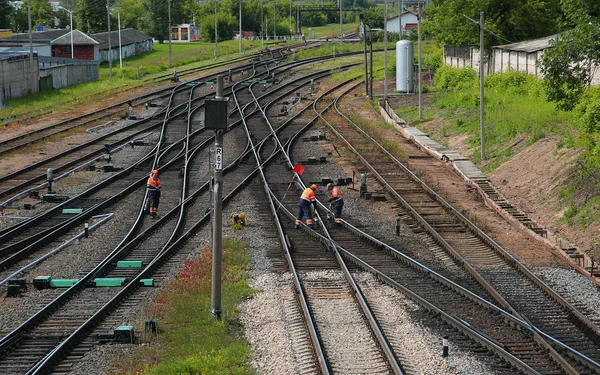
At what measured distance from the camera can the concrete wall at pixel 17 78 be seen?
178ft

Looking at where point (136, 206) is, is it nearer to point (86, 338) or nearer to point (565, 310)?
Answer: point (86, 338)

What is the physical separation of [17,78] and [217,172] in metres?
44.5

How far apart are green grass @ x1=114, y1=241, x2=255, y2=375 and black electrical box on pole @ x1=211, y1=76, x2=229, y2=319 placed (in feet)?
1.53

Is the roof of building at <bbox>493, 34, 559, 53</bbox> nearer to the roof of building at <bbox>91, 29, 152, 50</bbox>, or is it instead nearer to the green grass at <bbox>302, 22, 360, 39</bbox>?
the roof of building at <bbox>91, 29, 152, 50</bbox>

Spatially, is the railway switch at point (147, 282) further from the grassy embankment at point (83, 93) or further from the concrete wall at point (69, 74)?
the concrete wall at point (69, 74)

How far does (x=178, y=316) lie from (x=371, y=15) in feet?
424

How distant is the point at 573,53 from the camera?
26.8 m

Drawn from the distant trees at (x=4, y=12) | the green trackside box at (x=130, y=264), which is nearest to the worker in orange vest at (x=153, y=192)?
the green trackside box at (x=130, y=264)

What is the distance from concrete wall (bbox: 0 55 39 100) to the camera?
2135 inches

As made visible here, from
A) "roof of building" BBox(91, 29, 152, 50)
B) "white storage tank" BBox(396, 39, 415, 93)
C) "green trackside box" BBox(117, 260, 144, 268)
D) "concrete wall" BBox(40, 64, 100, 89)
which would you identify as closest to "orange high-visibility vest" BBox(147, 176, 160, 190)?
"green trackside box" BBox(117, 260, 144, 268)

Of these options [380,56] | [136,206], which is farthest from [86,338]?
[380,56]

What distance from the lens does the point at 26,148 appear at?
124 feet

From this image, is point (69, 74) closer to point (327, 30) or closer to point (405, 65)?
point (405, 65)

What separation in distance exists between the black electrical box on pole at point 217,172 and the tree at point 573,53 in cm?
1338
